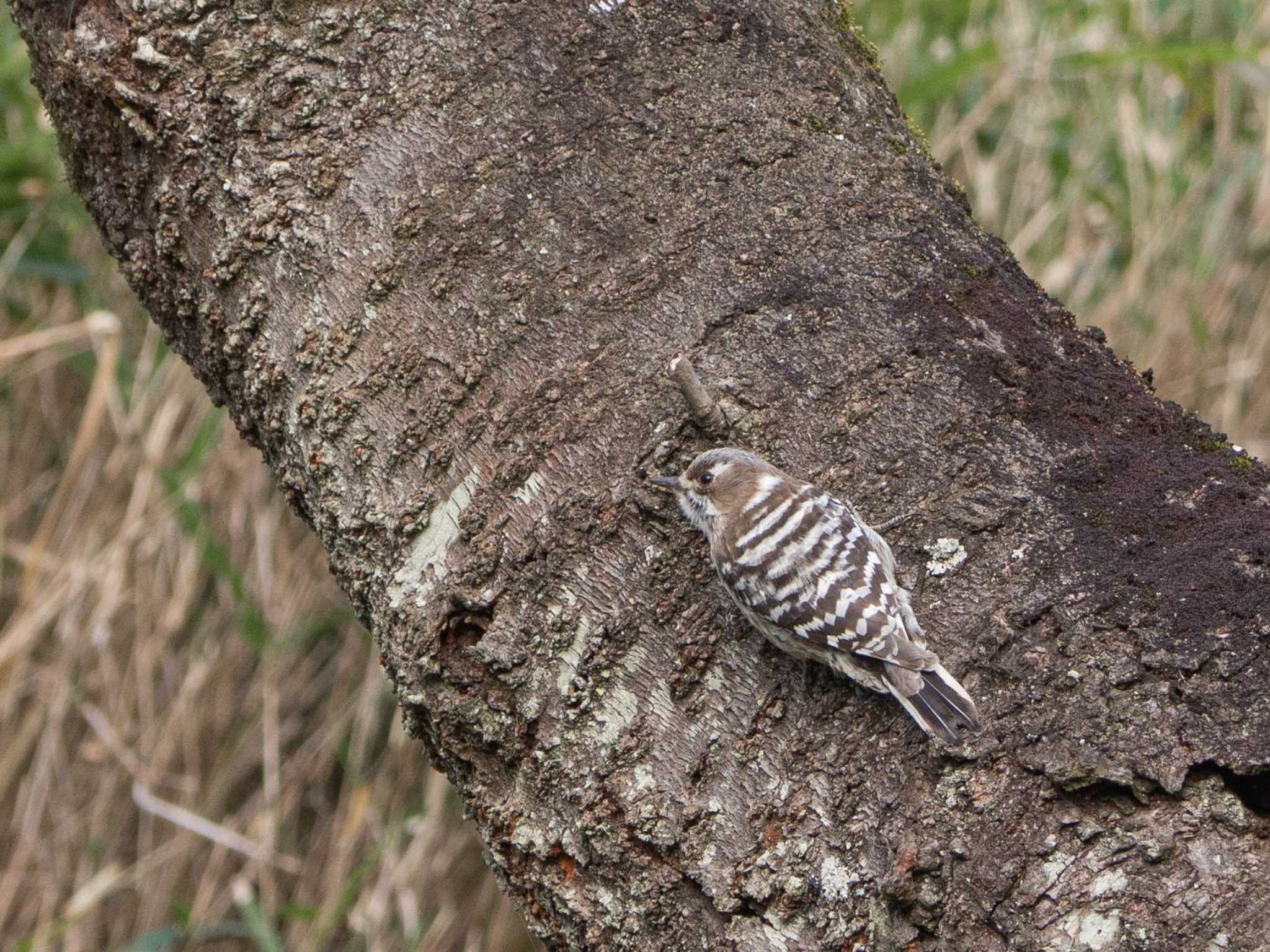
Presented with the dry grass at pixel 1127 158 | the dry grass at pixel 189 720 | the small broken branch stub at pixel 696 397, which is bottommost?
the dry grass at pixel 189 720

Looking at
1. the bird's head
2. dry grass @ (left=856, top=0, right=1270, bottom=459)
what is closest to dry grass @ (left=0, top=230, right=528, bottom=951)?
the bird's head

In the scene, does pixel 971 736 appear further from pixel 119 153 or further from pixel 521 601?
pixel 119 153

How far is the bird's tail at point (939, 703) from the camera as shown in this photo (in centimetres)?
144

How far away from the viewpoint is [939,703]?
1.46 meters

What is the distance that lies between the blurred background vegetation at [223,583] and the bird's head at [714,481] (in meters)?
2.22

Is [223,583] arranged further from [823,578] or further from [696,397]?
[696,397]

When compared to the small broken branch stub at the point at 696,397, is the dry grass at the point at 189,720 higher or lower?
lower

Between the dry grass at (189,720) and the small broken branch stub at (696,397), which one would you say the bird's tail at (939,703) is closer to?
the small broken branch stub at (696,397)

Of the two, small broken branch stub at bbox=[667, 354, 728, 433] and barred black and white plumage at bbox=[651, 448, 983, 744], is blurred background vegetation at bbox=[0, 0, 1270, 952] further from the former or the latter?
small broken branch stub at bbox=[667, 354, 728, 433]

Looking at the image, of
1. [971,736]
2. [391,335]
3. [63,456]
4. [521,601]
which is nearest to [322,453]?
[391,335]

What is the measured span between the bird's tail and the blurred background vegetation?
8.41 feet

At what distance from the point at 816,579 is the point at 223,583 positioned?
95.2 inches

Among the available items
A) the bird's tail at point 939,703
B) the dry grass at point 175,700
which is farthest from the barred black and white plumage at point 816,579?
the dry grass at point 175,700

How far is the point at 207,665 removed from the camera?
3.90 meters
